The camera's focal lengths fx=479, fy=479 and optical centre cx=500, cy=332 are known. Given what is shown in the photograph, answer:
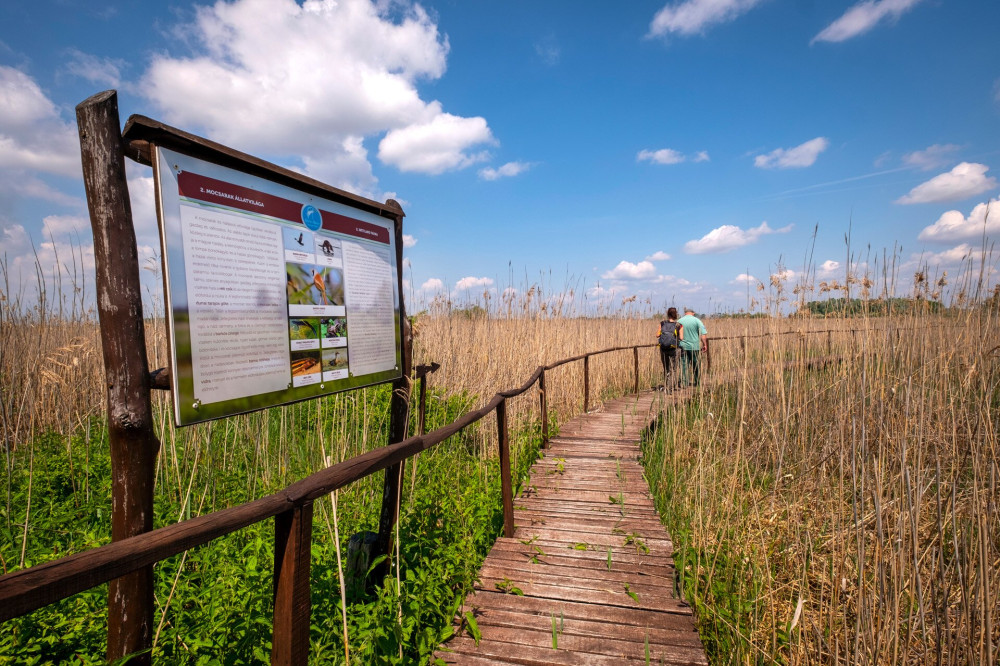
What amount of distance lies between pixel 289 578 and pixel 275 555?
0.08 metres

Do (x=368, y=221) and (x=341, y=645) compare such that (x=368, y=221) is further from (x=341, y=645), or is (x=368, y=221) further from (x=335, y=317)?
(x=341, y=645)

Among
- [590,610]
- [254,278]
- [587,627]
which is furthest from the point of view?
[590,610]

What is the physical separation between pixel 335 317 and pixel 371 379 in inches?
16.8

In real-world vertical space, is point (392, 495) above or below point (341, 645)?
above

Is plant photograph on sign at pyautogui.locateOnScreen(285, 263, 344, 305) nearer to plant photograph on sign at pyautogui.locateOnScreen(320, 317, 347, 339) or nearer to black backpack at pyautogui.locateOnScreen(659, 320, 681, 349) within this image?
plant photograph on sign at pyautogui.locateOnScreen(320, 317, 347, 339)

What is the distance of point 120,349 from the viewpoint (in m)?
1.37

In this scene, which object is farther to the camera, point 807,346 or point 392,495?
point 807,346

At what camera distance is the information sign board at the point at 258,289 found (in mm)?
1493

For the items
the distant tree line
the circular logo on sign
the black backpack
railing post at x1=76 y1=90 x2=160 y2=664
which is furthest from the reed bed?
the black backpack

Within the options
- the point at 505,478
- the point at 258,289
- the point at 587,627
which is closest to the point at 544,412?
the point at 505,478

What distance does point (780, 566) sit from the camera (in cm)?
325

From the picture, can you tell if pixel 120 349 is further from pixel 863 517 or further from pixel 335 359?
pixel 863 517

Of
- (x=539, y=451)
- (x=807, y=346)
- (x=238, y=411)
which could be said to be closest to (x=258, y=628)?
(x=238, y=411)

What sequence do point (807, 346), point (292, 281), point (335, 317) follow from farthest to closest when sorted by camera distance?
point (807, 346)
point (335, 317)
point (292, 281)
